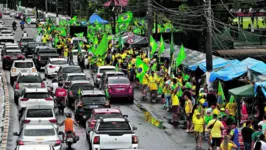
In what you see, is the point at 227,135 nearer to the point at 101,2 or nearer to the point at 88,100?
the point at 88,100

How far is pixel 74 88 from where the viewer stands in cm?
3625

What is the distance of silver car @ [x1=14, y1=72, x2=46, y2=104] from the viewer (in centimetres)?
3741

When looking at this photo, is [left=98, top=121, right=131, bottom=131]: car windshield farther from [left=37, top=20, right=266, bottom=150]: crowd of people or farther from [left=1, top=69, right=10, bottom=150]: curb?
[left=1, top=69, right=10, bottom=150]: curb

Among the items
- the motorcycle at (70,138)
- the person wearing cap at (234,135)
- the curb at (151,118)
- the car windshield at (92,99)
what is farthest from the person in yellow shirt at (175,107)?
the person wearing cap at (234,135)

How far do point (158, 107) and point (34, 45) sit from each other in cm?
2794

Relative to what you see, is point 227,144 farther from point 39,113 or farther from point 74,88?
point 74,88

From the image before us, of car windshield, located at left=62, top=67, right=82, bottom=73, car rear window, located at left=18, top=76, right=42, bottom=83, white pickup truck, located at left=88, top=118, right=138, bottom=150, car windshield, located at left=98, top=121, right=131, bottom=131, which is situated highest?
car windshield, located at left=62, top=67, right=82, bottom=73

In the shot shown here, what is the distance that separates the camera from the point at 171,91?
3341 centimetres

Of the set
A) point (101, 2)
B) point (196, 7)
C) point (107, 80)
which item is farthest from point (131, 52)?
point (101, 2)

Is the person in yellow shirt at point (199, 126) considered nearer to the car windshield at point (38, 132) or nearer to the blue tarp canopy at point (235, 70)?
the blue tarp canopy at point (235, 70)

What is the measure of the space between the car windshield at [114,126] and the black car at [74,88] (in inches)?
486

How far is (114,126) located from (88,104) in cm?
748

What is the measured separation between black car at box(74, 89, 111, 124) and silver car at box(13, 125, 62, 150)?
279 inches

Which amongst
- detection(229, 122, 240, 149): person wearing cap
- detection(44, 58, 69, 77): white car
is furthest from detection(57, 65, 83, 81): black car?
detection(229, 122, 240, 149): person wearing cap
